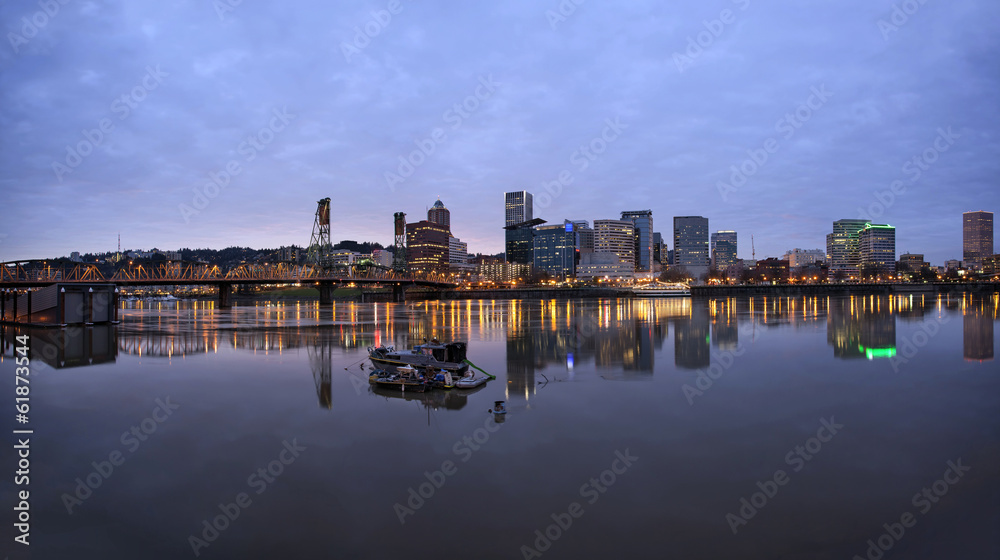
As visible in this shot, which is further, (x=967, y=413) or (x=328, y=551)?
(x=967, y=413)

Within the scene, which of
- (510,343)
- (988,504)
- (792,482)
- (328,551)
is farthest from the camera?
(510,343)

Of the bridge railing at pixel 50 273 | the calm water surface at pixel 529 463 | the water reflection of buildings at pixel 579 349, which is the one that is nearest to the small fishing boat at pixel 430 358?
the calm water surface at pixel 529 463

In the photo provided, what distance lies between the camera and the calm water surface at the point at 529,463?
852 centimetres

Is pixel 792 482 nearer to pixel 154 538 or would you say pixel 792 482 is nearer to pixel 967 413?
pixel 967 413

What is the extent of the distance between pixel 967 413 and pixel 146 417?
2507 cm

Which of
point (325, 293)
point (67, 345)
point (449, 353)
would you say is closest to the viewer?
point (449, 353)

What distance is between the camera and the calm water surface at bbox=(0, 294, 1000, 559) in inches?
335

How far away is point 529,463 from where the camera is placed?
1162 cm

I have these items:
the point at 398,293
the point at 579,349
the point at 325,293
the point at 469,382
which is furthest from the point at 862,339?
the point at 398,293

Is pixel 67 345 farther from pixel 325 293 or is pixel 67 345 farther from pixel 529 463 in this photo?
pixel 325 293

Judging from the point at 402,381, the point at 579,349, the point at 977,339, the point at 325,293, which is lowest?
the point at 977,339

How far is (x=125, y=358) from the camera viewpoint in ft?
94.2

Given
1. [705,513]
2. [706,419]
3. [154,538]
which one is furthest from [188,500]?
[706,419]

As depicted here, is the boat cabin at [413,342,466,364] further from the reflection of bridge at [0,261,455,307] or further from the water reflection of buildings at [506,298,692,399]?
the reflection of bridge at [0,261,455,307]
